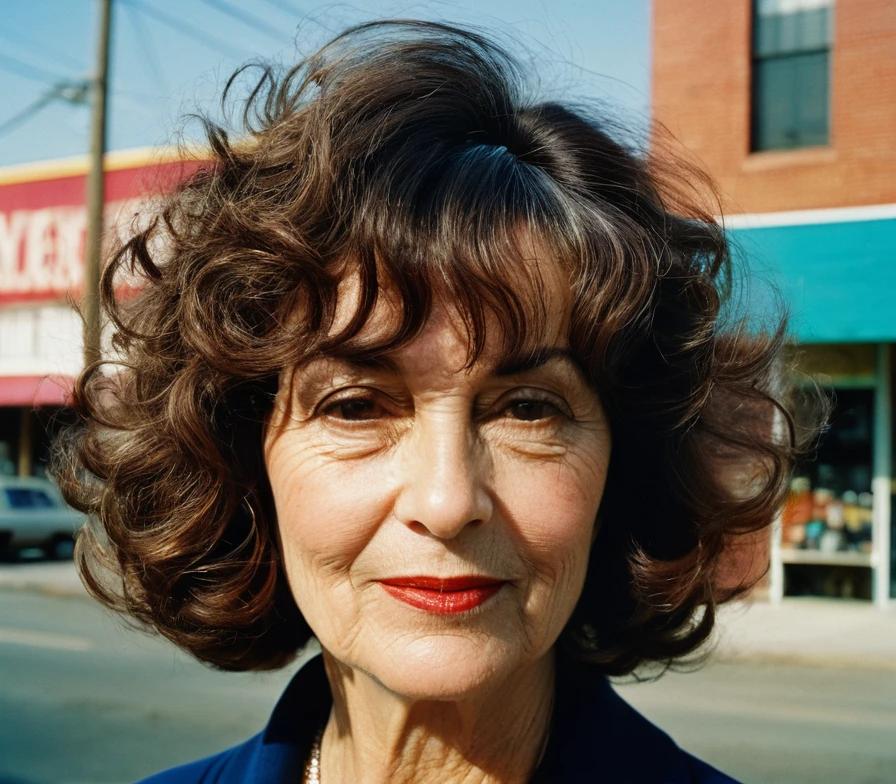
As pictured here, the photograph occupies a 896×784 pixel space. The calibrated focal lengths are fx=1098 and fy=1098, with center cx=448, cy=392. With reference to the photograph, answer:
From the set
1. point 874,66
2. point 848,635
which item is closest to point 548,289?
point 848,635

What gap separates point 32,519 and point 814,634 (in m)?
11.8

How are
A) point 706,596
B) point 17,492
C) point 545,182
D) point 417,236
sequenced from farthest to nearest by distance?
point 17,492 → point 706,596 → point 545,182 → point 417,236

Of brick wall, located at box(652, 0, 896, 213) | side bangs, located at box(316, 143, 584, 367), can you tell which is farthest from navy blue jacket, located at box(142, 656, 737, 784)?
brick wall, located at box(652, 0, 896, 213)

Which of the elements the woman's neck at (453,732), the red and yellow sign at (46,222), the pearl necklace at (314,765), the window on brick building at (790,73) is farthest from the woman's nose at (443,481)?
the red and yellow sign at (46,222)

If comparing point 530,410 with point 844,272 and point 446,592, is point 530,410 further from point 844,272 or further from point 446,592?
point 844,272

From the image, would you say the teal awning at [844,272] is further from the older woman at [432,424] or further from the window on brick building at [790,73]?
the older woman at [432,424]

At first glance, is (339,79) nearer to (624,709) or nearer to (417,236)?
(417,236)

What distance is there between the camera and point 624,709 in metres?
1.61

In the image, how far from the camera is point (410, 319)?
1363mm

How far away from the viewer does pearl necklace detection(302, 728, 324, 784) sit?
1.76 meters

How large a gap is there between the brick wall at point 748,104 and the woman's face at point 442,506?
9.27 metres

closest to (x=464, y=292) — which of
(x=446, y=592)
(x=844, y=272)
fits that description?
(x=446, y=592)

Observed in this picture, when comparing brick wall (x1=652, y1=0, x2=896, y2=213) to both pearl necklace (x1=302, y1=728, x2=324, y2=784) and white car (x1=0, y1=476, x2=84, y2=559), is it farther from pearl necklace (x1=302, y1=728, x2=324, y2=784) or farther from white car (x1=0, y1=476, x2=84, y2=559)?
white car (x1=0, y1=476, x2=84, y2=559)

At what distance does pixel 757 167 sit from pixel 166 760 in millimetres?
8041
